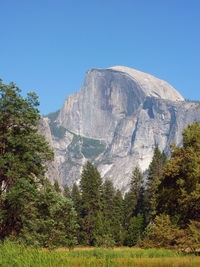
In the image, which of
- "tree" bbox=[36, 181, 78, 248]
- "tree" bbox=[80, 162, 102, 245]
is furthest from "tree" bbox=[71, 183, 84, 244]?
"tree" bbox=[36, 181, 78, 248]

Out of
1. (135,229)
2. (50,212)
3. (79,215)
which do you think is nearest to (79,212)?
(79,215)

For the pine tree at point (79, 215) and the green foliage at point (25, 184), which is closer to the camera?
the green foliage at point (25, 184)

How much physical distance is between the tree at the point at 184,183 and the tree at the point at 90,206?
170ft

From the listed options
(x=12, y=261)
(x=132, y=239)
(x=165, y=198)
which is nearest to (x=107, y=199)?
(x=132, y=239)

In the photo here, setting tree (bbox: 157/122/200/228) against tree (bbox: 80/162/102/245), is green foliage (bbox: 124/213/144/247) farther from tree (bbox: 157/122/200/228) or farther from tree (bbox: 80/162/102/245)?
tree (bbox: 157/122/200/228)

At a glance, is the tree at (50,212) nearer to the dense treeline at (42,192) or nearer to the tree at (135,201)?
the dense treeline at (42,192)

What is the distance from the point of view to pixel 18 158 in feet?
93.8

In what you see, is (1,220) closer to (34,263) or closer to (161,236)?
(161,236)

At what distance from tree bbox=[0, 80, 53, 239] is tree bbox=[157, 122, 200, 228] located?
36.4 ft

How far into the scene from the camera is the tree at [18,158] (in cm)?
2664

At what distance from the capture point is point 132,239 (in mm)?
88688

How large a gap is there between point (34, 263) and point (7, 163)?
17537 mm

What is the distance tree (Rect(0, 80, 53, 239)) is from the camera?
26.6 metres

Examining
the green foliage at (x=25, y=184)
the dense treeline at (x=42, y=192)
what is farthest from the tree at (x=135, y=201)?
the green foliage at (x=25, y=184)
